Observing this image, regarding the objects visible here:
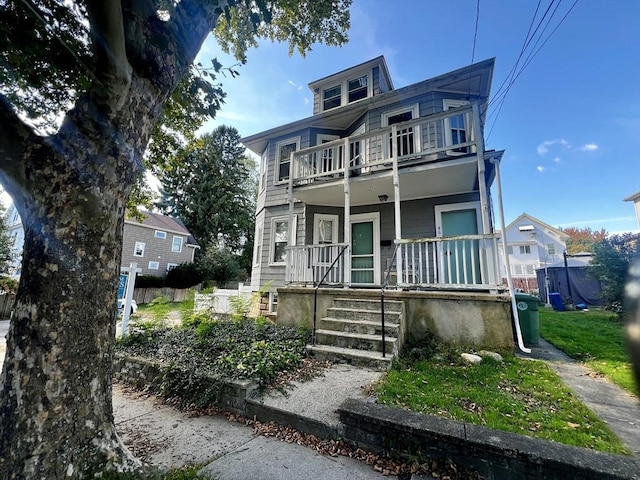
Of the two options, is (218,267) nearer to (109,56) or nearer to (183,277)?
(183,277)

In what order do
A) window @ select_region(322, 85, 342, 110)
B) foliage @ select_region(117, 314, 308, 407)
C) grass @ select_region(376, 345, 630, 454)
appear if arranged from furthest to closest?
window @ select_region(322, 85, 342, 110), foliage @ select_region(117, 314, 308, 407), grass @ select_region(376, 345, 630, 454)

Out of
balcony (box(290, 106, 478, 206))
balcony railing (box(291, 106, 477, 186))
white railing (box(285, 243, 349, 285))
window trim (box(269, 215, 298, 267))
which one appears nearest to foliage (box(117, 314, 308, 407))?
white railing (box(285, 243, 349, 285))

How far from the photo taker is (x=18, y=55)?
2.80 metres

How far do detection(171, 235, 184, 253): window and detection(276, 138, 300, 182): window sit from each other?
55.0 ft

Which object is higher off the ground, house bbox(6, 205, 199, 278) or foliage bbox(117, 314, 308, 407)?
house bbox(6, 205, 199, 278)

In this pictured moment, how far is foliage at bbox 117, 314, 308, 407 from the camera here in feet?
11.8

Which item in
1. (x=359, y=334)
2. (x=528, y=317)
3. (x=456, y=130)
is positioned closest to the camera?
(x=359, y=334)

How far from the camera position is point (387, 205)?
873cm

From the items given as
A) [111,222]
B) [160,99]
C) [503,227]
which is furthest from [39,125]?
[503,227]

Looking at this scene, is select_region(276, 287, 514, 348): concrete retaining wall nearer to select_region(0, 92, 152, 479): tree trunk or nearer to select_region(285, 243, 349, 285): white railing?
select_region(285, 243, 349, 285): white railing

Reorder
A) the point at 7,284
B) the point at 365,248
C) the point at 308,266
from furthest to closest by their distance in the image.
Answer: the point at 7,284 → the point at 365,248 → the point at 308,266

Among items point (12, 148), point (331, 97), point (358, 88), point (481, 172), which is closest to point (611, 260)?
point (481, 172)

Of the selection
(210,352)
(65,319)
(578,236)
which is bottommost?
(210,352)

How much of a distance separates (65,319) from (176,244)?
79.4 feet
